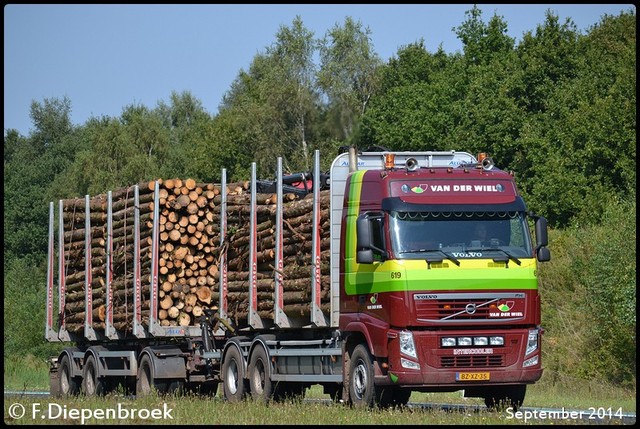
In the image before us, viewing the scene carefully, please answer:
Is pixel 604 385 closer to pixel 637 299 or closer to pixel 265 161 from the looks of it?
pixel 637 299

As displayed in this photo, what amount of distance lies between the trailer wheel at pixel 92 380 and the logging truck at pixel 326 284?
0.06 meters

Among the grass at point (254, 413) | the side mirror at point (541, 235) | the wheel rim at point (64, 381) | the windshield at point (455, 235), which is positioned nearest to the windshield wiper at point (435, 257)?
the windshield at point (455, 235)

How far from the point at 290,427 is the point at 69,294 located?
14.6m

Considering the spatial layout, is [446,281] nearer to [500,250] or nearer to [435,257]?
[435,257]

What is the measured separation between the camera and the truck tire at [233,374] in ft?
69.6

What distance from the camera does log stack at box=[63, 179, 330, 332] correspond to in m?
20.2

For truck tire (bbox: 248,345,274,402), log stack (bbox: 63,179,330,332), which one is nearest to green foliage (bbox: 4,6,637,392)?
log stack (bbox: 63,179,330,332)

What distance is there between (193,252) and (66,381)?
5685 millimetres

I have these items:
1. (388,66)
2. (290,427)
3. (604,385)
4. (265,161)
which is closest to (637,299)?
(604,385)

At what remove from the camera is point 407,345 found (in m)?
17.5

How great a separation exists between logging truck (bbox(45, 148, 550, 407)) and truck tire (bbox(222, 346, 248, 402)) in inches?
1.2

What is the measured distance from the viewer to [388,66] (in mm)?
59969

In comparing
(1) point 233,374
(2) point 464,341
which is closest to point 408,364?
(2) point 464,341

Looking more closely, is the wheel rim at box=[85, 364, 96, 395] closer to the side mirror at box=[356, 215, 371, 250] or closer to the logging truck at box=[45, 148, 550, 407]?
the logging truck at box=[45, 148, 550, 407]
